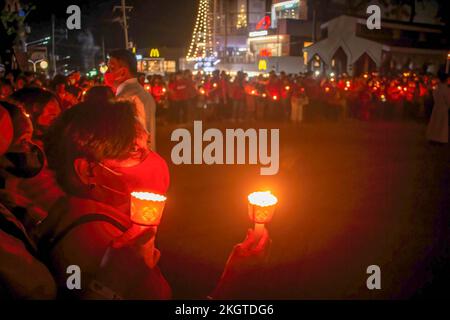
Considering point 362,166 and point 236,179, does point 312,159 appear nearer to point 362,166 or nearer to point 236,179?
point 362,166

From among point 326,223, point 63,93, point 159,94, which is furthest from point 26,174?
point 159,94

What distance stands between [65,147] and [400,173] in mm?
7436

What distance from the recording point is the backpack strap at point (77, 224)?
5.40ft

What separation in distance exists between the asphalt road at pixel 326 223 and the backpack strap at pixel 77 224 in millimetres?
1163

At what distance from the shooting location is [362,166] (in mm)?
8898

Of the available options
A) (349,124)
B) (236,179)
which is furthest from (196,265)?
(349,124)

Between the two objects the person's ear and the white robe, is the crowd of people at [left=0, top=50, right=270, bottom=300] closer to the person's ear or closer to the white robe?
the person's ear

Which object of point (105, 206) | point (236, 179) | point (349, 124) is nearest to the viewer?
point (105, 206)

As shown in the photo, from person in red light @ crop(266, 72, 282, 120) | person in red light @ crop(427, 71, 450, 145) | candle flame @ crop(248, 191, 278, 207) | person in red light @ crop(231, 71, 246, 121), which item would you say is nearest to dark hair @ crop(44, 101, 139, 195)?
candle flame @ crop(248, 191, 278, 207)

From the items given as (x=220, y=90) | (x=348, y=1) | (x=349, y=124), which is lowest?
(x=349, y=124)

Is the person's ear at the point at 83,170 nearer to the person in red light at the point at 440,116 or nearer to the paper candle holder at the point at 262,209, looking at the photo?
the paper candle holder at the point at 262,209

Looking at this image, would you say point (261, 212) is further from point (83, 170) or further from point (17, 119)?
point (17, 119)

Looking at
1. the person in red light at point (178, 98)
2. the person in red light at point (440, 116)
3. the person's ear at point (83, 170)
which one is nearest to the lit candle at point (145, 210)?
the person's ear at point (83, 170)

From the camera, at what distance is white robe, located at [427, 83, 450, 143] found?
10.6 m
